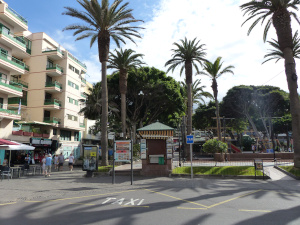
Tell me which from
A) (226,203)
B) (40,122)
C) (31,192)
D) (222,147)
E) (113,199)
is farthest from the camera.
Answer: (40,122)

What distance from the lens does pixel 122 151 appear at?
14.7 m

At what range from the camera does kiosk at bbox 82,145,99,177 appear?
17.0m

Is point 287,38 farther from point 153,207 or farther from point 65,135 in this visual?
point 65,135

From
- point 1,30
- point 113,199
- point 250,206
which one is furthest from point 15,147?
point 250,206

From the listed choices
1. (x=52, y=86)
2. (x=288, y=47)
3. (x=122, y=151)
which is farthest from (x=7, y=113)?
(x=288, y=47)

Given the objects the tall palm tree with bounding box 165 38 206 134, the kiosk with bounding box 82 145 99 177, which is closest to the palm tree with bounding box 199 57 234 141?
the tall palm tree with bounding box 165 38 206 134

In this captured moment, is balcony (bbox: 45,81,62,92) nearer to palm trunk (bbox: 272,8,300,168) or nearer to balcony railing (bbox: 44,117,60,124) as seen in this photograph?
balcony railing (bbox: 44,117,60,124)

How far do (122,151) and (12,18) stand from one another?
74.5 feet

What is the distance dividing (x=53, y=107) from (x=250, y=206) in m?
34.7

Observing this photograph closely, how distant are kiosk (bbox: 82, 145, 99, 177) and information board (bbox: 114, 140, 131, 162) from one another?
309cm

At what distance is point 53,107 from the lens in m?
36.7

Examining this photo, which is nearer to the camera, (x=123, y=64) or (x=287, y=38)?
(x=287, y=38)

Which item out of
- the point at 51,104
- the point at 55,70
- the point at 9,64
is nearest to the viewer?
the point at 9,64

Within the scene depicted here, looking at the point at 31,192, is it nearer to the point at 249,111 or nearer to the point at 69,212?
the point at 69,212
